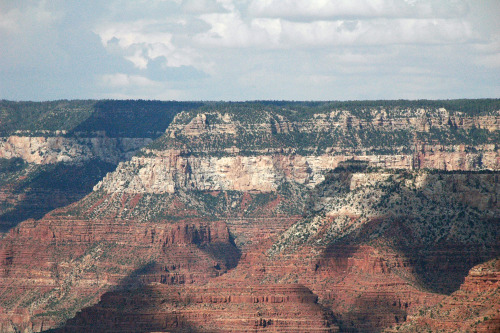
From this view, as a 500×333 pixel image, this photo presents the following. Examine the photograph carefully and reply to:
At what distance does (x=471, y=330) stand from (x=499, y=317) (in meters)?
3.01

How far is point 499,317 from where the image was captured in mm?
197750

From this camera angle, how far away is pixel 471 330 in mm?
199500
